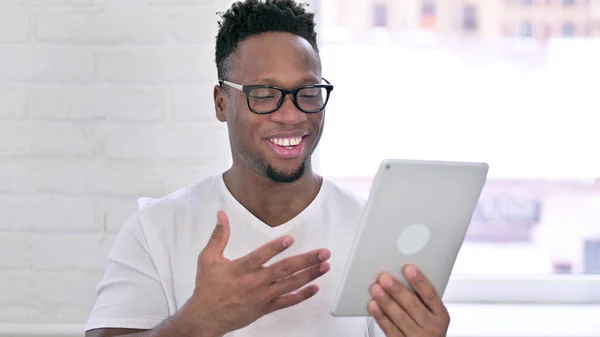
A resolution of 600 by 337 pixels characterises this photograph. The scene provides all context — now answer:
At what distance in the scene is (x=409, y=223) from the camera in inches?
48.6

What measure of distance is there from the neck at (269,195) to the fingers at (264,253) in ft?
1.19

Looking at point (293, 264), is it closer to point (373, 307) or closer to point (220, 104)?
point (373, 307)

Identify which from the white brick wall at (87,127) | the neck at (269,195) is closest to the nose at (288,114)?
the neck at (269,195)

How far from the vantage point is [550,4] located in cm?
203

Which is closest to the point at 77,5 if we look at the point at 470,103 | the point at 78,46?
the point at 78,46

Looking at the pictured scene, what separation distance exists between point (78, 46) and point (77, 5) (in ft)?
0.30

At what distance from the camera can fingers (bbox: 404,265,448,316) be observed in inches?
49.0

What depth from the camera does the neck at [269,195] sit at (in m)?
1.55

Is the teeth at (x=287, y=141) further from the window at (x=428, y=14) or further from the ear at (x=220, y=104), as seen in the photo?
the window at (x=428, y=14)

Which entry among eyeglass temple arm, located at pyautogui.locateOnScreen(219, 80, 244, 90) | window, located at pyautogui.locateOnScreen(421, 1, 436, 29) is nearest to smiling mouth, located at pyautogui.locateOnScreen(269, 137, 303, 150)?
eyeglass temple arm, located at pyautogui.locateOnScreen(219, 80, 244, 90)

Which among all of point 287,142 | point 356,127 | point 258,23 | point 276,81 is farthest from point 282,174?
point 356,127

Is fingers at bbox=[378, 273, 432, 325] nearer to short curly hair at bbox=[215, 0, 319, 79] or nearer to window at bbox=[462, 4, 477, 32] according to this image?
short curly hair at bbox=[215, 0, 319, 79]

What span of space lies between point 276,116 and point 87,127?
61 centimetres

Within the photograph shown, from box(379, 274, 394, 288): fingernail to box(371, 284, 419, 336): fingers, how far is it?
11mm
